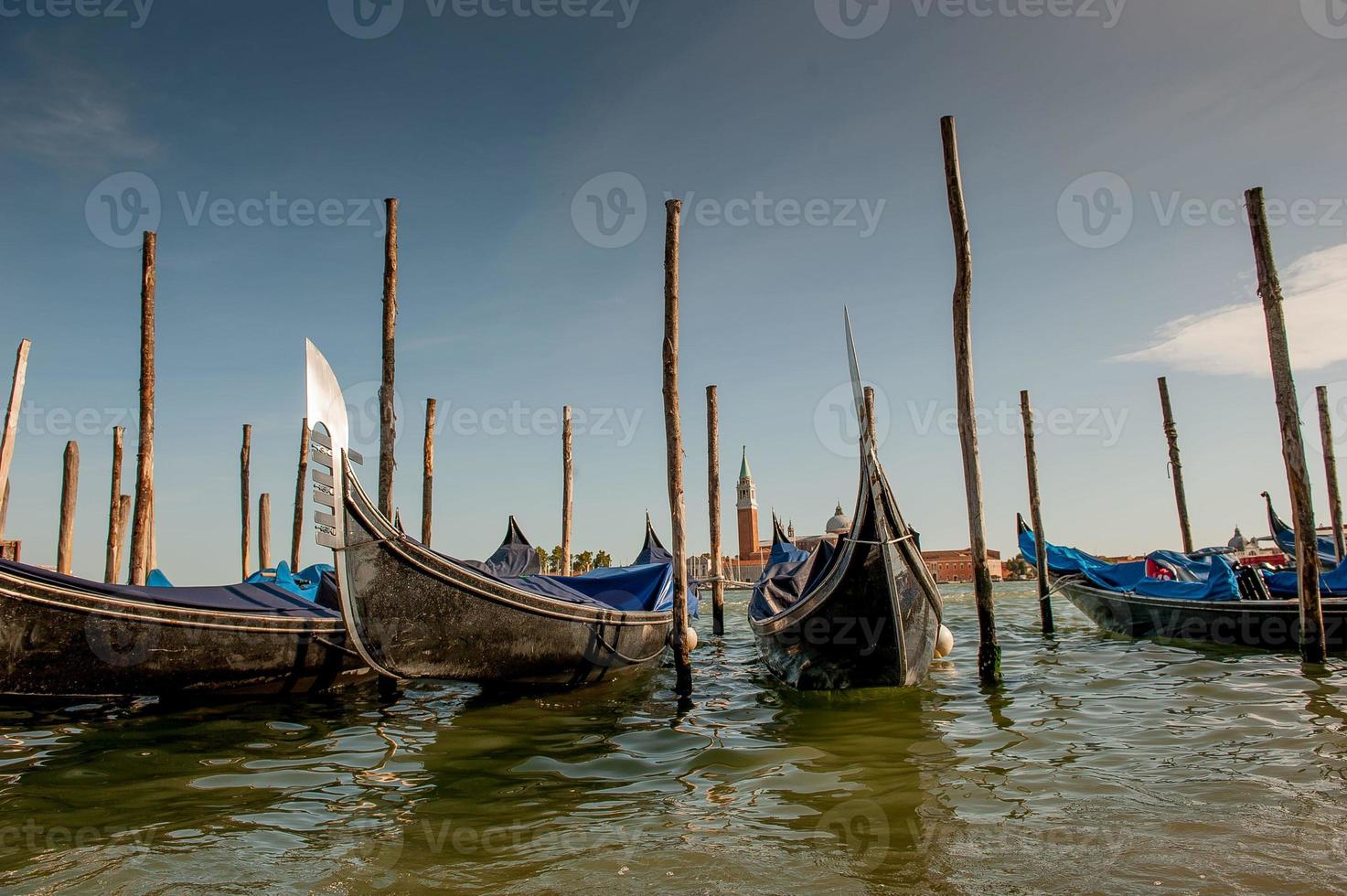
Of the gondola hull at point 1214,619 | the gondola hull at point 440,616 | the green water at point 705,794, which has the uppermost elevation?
the gondola hull at point 440,616

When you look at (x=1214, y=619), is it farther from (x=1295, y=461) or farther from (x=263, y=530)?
(x=263, y=530)

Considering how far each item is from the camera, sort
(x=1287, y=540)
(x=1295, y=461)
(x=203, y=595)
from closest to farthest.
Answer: (x=203, y=595)
(x=1295, y=461)
(x=1287, y=540)

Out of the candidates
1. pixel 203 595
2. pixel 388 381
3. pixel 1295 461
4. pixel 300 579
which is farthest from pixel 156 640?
pixel 1295 461

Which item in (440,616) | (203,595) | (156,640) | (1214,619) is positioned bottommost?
(1214,619)

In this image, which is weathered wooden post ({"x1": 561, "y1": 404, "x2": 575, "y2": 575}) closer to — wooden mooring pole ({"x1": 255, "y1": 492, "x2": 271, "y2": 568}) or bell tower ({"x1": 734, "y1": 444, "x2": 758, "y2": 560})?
wooden mooring pole ({"x1": 255, "y1": 492, "x2": 271, "y2": 568})

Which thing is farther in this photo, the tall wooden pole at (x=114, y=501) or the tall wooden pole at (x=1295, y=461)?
the tall wooden pole at (x=114, y=501)

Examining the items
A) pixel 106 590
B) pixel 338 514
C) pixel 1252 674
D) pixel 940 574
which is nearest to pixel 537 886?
pixel 338 514

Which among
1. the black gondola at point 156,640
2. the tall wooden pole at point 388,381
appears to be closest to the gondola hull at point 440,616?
the black gondola at point 156,640

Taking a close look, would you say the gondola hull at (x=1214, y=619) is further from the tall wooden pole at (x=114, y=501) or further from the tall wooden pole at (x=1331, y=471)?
the tall wooden pole at (x=114, y=501)

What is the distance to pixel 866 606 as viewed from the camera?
6.23 metres

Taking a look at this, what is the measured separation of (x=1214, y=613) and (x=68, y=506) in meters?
17.0

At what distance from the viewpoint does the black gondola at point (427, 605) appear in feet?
19.1

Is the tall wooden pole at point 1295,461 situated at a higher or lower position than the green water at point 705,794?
higher

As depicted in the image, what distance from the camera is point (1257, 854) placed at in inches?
116
